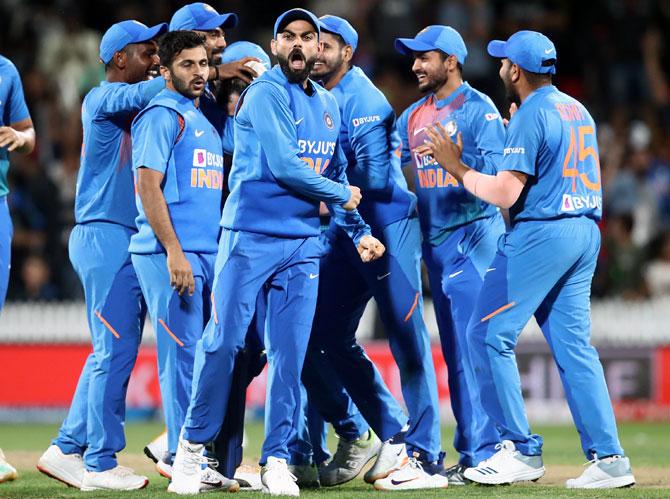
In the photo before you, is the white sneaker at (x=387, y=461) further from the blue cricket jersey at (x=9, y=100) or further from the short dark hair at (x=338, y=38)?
the blue cricket jersey at (x=9, y=100)

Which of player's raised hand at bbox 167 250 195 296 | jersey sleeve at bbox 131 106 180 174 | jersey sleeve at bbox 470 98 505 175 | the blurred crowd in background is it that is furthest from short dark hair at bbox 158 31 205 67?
the blurred crowd in background

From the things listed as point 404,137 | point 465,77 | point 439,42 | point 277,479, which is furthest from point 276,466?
point 465,77

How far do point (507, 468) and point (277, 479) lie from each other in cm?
152

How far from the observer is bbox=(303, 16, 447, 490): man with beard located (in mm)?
7852

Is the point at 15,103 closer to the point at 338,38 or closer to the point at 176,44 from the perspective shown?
the point at 176,44

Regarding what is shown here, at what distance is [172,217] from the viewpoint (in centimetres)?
733

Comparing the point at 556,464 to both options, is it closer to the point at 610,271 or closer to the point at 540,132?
the point at 540,132

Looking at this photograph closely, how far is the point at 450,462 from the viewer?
945cm

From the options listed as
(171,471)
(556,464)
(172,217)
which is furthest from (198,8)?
(556,464)

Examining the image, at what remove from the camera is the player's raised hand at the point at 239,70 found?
785 centimetres

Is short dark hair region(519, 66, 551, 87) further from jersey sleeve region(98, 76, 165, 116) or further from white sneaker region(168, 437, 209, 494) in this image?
white sneaker region(168, 437, 209, 494)

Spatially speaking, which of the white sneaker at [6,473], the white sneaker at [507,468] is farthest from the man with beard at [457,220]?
the white sneaker at [6,473]

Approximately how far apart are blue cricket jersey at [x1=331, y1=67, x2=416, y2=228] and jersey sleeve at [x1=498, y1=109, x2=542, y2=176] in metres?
0.85

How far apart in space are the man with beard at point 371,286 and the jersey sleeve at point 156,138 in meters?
1.24
